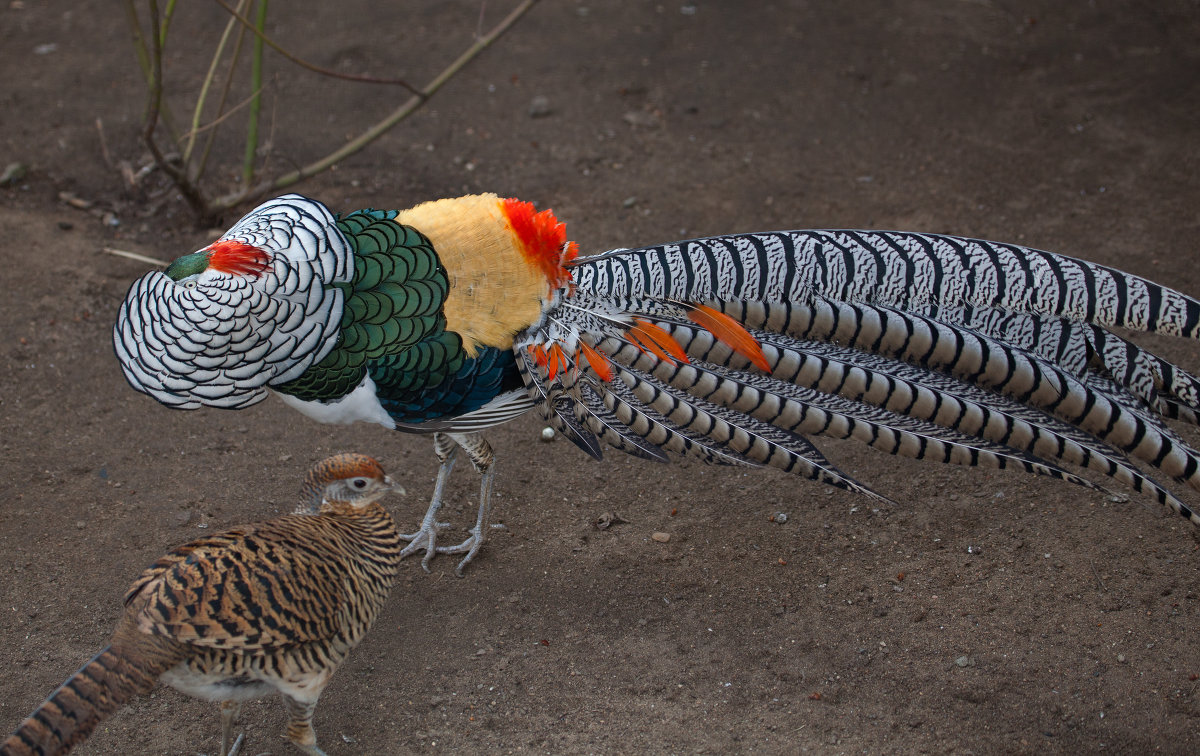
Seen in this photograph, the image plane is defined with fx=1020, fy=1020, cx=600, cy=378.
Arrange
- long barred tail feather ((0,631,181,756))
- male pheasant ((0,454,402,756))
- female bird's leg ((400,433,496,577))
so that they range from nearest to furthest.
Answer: long barred tail feather ((0,631,181,756)) → male pheasant ((0,454,402,756)) → female bird's leg ((400,433,496,577))

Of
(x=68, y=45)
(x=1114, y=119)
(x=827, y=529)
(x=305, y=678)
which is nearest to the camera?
(x=305, y=678)

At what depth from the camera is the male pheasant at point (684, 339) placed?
330cm

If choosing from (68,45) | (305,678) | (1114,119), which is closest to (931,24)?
(1114,119)

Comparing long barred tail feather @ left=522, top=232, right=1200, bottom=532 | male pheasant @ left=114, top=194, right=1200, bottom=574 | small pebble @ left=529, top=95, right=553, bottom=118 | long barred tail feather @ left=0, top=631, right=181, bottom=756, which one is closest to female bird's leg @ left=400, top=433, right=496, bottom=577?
male pheasant @ left=114, top=194, right=1200, bottom=574

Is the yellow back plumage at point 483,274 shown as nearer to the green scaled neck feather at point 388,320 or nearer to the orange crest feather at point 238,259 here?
the green scaled neck feather at point 388,320

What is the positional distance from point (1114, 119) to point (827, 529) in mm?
4540

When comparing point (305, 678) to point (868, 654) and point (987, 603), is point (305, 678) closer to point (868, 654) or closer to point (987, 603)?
point (868, 654)

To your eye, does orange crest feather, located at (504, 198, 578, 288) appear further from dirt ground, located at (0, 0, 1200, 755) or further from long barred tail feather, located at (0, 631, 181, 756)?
long barred tail feather, located at (0, 631, 181, 756)

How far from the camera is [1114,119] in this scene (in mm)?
7199


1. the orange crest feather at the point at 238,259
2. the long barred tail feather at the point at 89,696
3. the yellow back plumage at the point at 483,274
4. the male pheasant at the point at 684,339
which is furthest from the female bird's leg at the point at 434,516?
the long barred tail feather at the point at 89,696

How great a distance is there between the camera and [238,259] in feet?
10.8

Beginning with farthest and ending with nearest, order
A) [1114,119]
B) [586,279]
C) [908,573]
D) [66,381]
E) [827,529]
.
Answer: [1114,119] → [66,381] → [827,529] → [908,573] → [586,279]

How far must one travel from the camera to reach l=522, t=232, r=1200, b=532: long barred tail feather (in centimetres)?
332

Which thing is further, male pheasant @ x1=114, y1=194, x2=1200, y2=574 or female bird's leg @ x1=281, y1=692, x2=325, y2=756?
male pheasant @ x1=114, y1=194, x2=1200, y2=574
